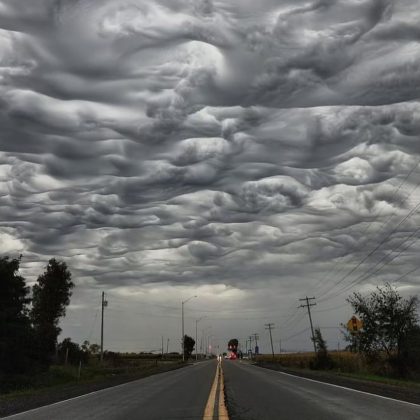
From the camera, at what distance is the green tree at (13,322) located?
1289 inches

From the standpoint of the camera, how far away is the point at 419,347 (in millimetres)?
39688

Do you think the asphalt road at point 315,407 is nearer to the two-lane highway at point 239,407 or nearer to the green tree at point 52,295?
the two-lane highway at point 239,407

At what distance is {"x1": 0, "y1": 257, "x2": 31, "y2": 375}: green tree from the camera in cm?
3275

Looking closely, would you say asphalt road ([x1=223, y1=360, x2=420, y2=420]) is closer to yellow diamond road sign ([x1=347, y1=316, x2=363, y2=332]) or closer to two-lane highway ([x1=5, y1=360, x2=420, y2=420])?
two-lane highway ([x1=5, y1=360, x2=420, y2=420])

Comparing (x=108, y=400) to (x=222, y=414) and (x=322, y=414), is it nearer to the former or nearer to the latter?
(x=222, y=414)

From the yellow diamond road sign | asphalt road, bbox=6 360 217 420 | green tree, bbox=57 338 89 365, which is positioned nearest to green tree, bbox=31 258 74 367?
green tree, bbox=57 338 89 365

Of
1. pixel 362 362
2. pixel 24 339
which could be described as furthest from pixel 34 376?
pixel 362 362

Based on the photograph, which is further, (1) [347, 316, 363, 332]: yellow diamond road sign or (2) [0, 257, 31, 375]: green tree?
(1) [347, 316, 363, 332]: yellow diamond road sign

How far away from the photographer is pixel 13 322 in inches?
1367

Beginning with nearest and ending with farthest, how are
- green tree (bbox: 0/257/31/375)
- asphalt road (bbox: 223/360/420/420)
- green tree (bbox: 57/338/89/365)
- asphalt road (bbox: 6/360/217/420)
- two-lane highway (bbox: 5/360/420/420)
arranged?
asphalt road (bbox: 223/360/420/420) → two-lane highway (bbox: 5/360/420/420) → asphalt road (bbox: 6/360/217/420) → green tree (bbox: 0/257/31/375) → green tree (bbox: 57/338/89/365)

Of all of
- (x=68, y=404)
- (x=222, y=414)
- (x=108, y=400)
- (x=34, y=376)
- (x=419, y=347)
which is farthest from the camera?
(x=419, y=347)

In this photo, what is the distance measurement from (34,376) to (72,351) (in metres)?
34.4

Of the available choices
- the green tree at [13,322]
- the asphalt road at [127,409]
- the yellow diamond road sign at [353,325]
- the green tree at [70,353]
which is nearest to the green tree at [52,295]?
the green tree at [70,353]

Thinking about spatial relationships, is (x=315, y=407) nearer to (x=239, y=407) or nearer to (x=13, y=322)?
(x=239, y=407)
